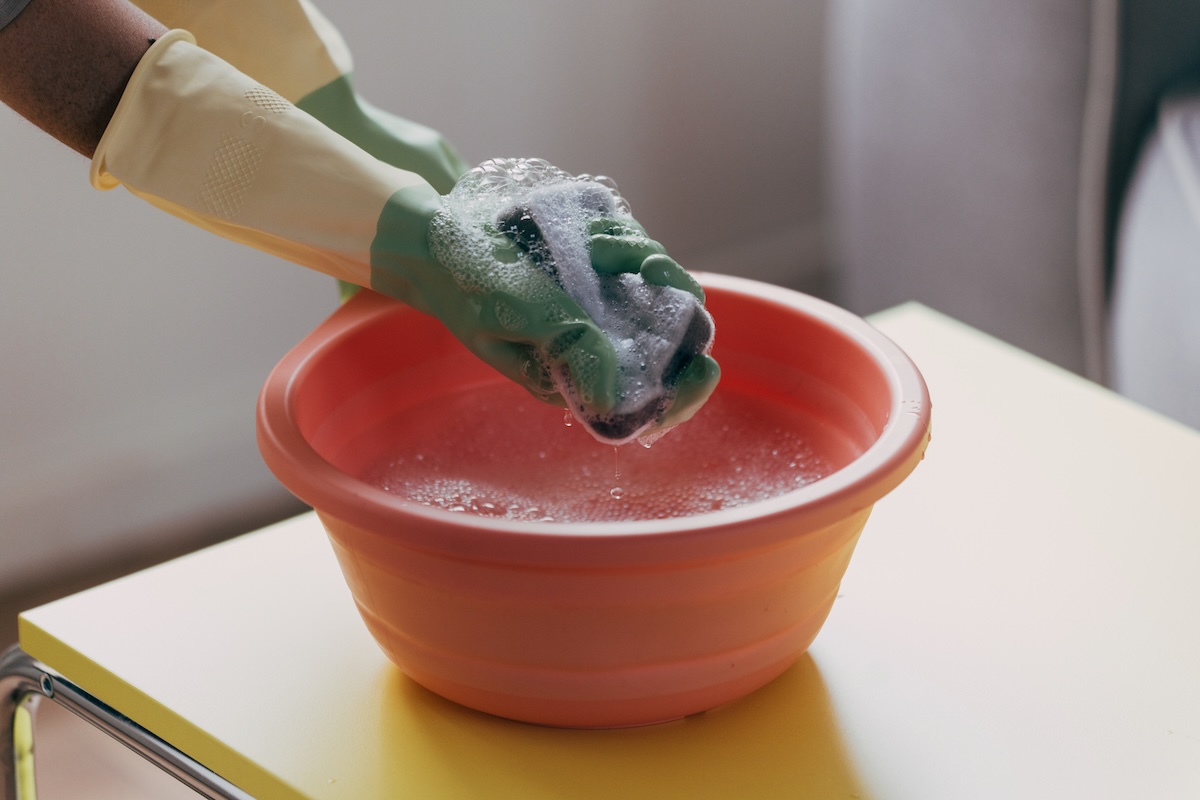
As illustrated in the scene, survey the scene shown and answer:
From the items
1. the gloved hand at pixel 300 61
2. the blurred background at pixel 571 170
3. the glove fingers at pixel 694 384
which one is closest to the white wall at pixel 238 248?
the blurred background at pixel 571 170

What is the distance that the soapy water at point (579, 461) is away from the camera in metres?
0.67

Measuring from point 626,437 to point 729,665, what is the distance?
12 centimetres

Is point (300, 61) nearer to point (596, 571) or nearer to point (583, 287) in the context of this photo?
point (583, 287)

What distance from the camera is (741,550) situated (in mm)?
493

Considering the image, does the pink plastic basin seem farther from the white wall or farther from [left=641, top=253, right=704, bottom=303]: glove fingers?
the white wall

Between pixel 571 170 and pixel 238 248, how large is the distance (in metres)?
0.53

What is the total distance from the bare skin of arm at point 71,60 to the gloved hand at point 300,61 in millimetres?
161

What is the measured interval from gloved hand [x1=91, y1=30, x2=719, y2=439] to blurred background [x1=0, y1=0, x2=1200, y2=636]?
0.81 metres

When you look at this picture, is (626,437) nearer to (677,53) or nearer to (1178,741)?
(1178,741)

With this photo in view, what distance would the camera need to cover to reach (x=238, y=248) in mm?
1479

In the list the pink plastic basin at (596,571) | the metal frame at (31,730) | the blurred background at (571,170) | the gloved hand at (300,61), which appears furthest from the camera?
the blurred background at (571,170)

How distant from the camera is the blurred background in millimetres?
1349

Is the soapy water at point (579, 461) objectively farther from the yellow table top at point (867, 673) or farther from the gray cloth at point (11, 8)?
the gray cloth at point (11, 8)

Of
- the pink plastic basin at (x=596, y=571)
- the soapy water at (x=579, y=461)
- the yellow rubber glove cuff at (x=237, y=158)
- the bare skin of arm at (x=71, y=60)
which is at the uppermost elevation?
the bare skin of arm at (x=71, y=60)
